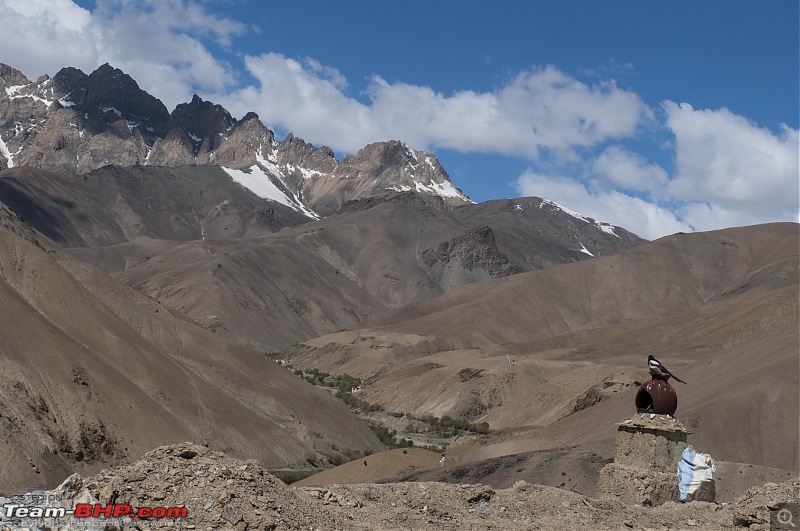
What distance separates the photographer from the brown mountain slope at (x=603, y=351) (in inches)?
1718

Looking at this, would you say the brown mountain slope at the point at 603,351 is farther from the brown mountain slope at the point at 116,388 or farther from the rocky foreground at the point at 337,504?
the rocky foreground at the point at 337,504

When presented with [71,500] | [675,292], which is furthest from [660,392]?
[675,292]

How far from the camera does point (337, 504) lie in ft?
55.3

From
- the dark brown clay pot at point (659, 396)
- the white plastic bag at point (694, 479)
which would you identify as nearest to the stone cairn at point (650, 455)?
the dark brown clay pot at point (659, 396)

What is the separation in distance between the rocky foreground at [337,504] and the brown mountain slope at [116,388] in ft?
69.8

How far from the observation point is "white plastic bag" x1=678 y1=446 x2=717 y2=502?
21.3m

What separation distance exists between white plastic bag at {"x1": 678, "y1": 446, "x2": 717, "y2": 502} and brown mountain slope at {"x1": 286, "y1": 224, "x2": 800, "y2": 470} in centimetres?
1739

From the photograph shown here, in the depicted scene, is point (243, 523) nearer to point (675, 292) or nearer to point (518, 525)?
point (518, 525)

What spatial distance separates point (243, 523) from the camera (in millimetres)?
13594

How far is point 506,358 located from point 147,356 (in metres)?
50.7

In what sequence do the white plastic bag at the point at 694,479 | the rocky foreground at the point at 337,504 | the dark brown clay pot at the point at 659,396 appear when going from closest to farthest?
1. the rocky foreground at the point at 337,504
2. the white plastic bag at the point at 694,479
3. the dark brown clay pot at the point at 659,396

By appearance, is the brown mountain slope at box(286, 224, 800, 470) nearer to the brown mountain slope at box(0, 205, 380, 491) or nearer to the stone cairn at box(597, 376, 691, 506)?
the brown mountain slope at box(0, 205, 380, 491)

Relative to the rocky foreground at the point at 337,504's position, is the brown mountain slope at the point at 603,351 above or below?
above

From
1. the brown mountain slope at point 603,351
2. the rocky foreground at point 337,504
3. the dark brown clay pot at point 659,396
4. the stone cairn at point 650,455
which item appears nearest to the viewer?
the rocky foreground at point 337,504
